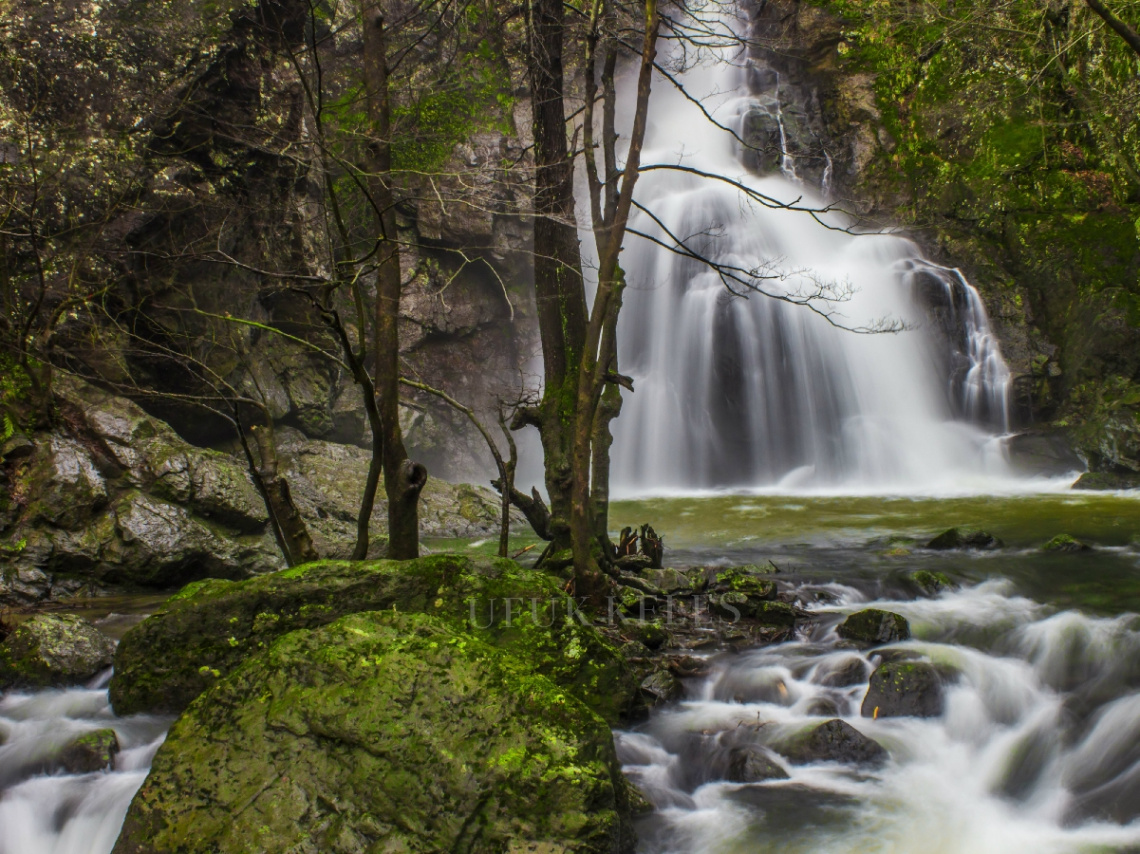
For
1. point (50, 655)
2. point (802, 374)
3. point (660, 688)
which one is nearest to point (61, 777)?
point (50, 655)

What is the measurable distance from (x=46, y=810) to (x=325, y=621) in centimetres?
164

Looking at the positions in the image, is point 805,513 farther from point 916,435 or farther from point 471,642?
point 471,642

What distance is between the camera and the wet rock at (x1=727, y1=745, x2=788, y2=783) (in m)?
4.17

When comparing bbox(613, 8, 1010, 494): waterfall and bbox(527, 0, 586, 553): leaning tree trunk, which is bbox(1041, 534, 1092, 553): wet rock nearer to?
bbox(527, 0, 586, 553): leaning tree trunk

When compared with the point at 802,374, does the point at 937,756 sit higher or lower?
lower

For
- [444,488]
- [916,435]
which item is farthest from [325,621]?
[916,435]

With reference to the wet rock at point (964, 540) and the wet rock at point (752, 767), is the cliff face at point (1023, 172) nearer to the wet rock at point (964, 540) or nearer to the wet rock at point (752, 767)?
the wet rock at point (964, 540)

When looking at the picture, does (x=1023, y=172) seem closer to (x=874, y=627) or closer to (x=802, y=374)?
(x=802, y=374)

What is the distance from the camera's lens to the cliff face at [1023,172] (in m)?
13.3

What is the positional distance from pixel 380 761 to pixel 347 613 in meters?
1.37

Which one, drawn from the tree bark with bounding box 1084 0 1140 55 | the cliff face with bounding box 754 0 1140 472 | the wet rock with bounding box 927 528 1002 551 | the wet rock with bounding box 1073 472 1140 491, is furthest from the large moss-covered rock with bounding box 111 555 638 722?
the wet rock with bounding box 1073 472 1140 491

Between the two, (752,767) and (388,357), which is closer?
(752,767)

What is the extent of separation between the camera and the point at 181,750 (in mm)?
2957

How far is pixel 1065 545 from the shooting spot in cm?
860
